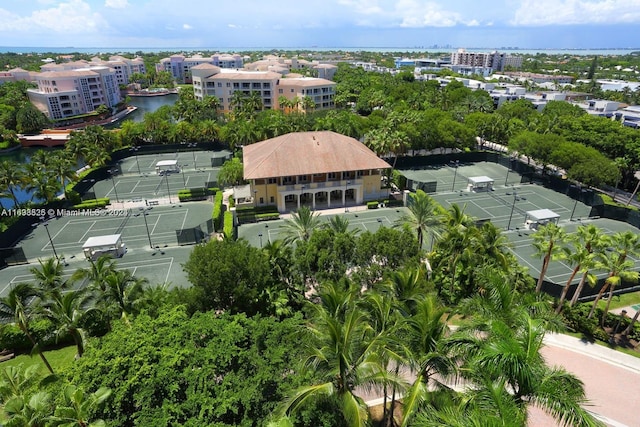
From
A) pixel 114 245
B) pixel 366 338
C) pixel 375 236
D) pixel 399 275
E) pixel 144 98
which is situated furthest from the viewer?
pixel 144 98

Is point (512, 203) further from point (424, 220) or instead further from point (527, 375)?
point (527, 375)

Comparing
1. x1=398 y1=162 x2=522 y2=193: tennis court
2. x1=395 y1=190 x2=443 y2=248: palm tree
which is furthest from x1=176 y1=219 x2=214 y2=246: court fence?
x1=398 y1=162 x2=522 y2=193: tennis court

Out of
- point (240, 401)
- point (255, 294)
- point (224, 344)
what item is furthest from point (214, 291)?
point (240, 401)

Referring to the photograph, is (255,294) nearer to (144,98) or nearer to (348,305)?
(348,305)

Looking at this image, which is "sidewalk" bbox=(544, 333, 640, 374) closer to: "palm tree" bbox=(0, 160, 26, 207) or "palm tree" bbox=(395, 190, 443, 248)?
"palm tree" bbox=(395, 190, 443, 248)

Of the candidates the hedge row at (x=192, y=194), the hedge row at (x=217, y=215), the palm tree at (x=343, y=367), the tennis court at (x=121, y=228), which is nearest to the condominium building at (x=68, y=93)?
the tennis court at (x=121, y=228)
